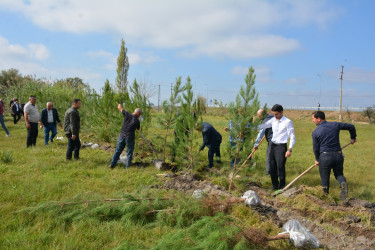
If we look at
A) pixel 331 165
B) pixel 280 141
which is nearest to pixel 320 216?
pixel 331 165

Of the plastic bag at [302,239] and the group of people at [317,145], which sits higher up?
the group of people at [317,145]

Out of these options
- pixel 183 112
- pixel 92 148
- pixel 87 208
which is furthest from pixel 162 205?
pixel 92 148

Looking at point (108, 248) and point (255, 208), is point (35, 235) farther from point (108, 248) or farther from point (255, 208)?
point (255, 208)

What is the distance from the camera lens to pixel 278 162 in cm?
540

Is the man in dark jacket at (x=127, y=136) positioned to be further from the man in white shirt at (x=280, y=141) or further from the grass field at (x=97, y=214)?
the man in white shirt at (x=280, y=141)

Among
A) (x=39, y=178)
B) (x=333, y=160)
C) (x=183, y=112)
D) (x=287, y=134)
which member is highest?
(x=183, y=112)

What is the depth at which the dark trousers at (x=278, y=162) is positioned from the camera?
533 centimetres

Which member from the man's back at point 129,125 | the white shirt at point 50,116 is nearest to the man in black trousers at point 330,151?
the man's back at point 129,125

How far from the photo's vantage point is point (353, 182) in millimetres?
6359

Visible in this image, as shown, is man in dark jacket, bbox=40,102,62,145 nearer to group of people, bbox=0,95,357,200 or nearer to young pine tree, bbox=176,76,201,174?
group of people, bbox=0,95,357,200

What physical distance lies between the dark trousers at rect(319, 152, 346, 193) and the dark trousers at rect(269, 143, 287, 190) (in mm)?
747

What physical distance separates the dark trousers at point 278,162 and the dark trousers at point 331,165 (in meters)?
0.75

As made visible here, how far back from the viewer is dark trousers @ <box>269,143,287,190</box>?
5.33 m

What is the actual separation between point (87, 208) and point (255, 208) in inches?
101
